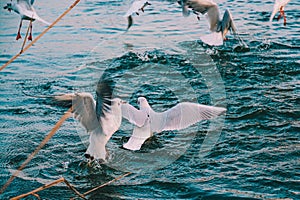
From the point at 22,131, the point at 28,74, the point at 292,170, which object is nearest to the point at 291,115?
the point at 292,170

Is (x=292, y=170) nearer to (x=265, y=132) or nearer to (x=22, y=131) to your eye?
(x=265, y=132)

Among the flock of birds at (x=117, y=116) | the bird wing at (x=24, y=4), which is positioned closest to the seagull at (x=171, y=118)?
the flock of birds at (x=117, y=116)

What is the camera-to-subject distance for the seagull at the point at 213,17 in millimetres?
6732

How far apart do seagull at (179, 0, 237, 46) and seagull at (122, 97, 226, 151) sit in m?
2.27

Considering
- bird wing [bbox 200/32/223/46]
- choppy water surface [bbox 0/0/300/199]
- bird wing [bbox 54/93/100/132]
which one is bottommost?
choppy water surface [bbox 0/0/300/199]

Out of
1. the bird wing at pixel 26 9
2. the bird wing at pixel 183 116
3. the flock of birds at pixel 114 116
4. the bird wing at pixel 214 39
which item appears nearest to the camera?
the flock of birds at pixel 114 116

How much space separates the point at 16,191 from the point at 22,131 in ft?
4.47

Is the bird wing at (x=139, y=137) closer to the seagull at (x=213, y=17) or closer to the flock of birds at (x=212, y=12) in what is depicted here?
the flock of birds at (x=212, y=12)

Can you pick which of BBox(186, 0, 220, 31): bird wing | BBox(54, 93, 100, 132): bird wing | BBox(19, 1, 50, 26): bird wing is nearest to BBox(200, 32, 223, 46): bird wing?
BBox(186, 0, 220, 31): bird wing

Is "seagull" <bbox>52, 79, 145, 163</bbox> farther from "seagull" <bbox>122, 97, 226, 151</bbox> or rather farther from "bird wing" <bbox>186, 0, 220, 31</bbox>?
"bird wing" <bbox>186, 0, 220, 31</bbox>

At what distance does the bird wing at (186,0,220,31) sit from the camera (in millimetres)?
6664

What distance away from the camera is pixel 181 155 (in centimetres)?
503

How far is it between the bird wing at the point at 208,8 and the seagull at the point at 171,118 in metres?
→ 2.22

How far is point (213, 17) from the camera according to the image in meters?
7.12
